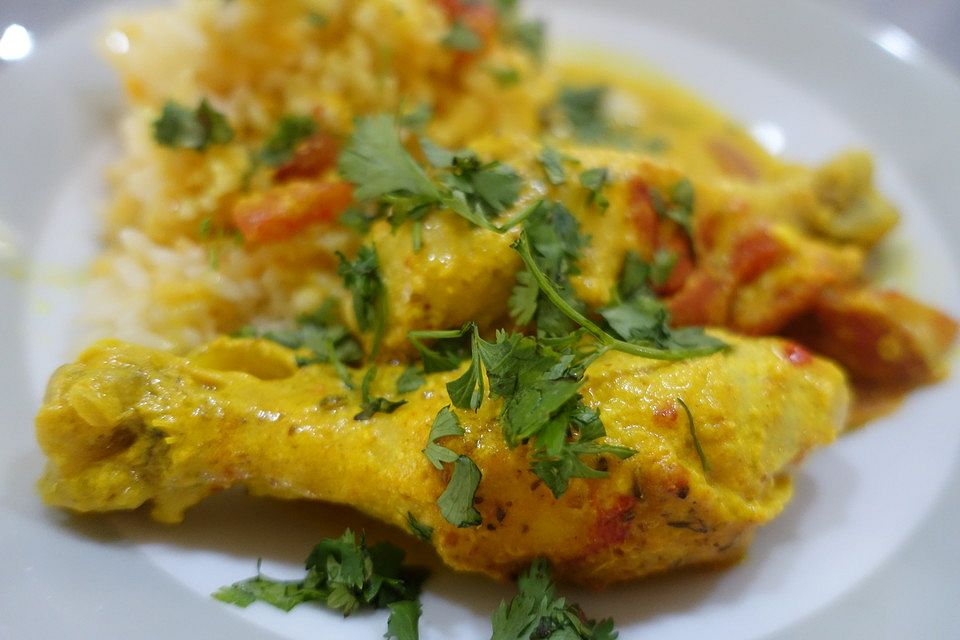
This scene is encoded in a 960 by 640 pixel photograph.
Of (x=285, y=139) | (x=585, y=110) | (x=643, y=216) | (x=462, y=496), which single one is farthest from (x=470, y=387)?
(x=585, y=110)

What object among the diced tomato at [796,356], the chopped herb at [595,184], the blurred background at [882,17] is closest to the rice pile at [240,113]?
the blurred background at [882,17]

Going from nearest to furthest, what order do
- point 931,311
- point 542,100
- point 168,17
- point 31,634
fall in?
point 31,634 → point 931,311 → point 168,17 → point 542,100

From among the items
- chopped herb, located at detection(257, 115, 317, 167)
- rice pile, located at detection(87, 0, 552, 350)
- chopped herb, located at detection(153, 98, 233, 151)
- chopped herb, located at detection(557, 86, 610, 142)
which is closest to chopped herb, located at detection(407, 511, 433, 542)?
rice pile, located at detection(87, 0, 552, 350)

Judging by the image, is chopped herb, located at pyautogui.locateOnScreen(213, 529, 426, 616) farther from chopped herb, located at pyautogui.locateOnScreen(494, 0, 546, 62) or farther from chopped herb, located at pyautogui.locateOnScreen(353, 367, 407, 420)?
chopped herb, located at pyautogui.locateOnScreen(494, 0, 546, 62)

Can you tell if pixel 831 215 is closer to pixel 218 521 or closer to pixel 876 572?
pixel 876 572

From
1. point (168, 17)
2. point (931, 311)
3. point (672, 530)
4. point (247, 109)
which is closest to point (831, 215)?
point (931, 311)

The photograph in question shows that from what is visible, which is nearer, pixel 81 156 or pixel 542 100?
pixel 81 156

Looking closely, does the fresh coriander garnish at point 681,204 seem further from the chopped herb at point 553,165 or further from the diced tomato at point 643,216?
the chopped herb at point 553,165

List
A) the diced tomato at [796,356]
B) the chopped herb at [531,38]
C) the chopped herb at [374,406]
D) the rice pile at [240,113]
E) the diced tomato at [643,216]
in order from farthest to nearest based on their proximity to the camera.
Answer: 1. the chopped herb at [531,38]
2. the rice pile at [240,113]
3. the diced tomato at [643,216]
4. the diced tomato at [796,356]
5. the chopped herb at [374,406]

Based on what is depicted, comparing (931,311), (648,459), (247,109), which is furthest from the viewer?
(247,109)
